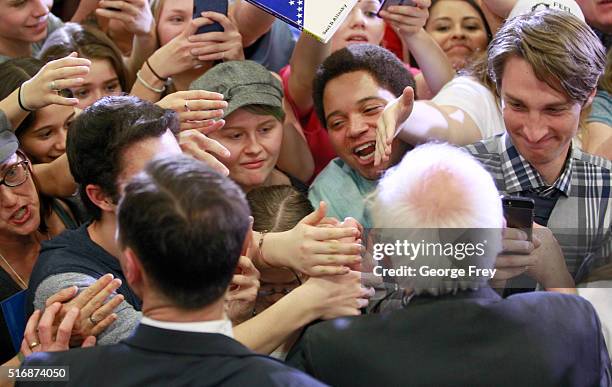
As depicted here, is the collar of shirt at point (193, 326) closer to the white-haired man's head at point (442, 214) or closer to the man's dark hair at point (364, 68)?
the white-haired man's head at point (442, 214)

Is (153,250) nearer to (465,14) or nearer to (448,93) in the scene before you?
(448,93)

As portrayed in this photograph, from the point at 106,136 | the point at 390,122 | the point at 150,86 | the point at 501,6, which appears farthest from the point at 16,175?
the point at 501,6

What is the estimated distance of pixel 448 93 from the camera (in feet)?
7.80

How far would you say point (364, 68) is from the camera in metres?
2.27

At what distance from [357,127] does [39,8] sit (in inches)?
42.4

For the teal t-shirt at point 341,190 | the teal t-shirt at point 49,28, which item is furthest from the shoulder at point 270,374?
the teal t-shirt at point 49,28

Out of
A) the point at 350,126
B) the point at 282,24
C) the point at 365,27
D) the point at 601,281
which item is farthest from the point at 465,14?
the point at 601,281

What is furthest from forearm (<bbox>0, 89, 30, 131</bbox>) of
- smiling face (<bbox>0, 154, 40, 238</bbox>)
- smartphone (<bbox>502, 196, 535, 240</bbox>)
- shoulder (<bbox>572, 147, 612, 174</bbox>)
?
shoulder (<bbox>572, 147, 612, 174</bbox>)

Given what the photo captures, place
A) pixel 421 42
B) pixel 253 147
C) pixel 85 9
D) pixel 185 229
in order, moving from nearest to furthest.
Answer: pixel 185 229
pixel 253 147
pixel 421 42
pixel 85 9

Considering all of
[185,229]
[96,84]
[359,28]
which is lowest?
[96,84]

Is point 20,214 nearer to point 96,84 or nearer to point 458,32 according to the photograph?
point 96,84

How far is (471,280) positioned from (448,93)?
980 mm

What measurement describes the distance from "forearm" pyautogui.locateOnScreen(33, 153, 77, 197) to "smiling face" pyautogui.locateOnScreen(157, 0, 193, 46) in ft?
2.01

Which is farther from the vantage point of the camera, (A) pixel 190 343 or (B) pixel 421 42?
(B) pixel 421 42
